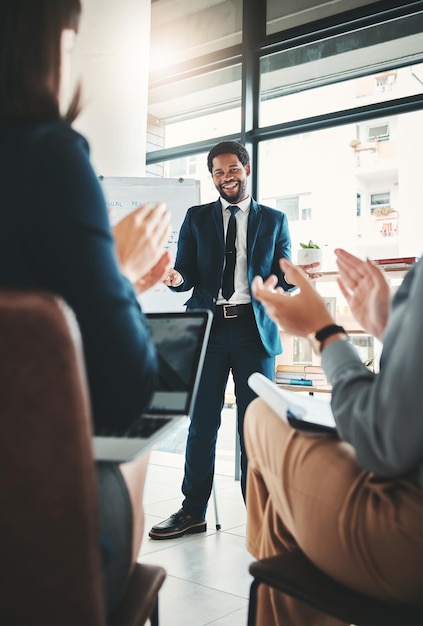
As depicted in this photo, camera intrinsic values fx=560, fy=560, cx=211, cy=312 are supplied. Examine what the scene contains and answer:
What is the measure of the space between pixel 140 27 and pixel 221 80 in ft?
2.29

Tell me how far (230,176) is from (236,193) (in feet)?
0.29

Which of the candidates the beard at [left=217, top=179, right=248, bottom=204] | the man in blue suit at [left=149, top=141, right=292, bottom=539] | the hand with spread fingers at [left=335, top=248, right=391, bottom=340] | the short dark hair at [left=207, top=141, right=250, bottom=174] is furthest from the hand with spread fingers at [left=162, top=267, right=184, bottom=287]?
the hand with spread fingers at [left=335, top=248, right=391, bottom=340]

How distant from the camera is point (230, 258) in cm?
268

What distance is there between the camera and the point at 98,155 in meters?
3.63

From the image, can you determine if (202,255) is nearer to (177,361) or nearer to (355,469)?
(177,361)

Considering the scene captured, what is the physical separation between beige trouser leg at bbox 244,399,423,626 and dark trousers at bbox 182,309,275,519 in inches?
66.9

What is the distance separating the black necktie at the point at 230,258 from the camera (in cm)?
262

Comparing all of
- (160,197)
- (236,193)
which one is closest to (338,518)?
(236,193)

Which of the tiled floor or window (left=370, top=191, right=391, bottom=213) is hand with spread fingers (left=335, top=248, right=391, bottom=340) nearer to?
the tiled floor

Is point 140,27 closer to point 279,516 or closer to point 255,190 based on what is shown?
point 255,190

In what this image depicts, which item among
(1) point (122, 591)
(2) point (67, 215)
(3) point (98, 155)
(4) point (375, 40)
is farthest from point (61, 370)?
(4) point (375, 40)

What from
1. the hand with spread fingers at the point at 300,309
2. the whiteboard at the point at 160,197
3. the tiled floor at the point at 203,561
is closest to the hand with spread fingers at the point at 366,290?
the hand with spread fingers at the point at 300,309

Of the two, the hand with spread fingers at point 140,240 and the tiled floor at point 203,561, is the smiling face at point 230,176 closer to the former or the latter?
the tiled floor at point 203,561

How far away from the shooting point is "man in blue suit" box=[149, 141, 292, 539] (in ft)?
8.29
